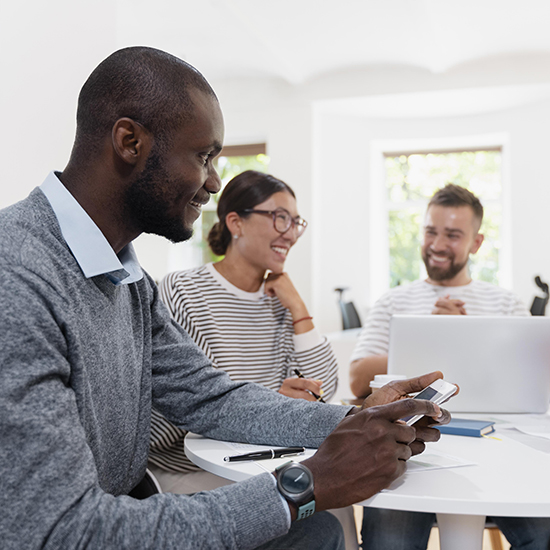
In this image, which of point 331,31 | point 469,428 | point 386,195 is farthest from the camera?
point 386,195

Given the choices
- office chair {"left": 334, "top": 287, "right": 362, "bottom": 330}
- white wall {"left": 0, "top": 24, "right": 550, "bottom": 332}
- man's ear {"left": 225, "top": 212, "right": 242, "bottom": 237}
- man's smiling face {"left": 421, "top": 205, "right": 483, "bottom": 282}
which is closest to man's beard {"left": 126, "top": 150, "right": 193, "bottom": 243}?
man's ear {"left": 225, "top": 212, "right": 242, "bottom": 237}

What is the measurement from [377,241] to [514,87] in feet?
6.14

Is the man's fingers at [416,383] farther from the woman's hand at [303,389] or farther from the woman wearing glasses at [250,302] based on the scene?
the woman wearing glasses at [250,302]

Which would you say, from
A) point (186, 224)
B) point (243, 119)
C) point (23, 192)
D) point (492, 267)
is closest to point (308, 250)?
point (243, 119)

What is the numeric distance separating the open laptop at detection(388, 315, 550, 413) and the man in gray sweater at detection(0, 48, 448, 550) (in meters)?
0.30

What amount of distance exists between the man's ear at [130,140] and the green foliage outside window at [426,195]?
16.3 ft

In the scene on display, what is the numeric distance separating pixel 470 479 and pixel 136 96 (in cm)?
84

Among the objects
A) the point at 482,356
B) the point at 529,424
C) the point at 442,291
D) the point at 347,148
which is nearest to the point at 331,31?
the point at 347,148

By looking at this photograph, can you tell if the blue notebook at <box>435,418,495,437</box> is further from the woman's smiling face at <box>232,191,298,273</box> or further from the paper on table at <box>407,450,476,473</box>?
the woman's smiling face at <box>232,191,298,273</box>

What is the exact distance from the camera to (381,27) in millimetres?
4355

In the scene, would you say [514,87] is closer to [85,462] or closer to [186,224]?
[186,224]

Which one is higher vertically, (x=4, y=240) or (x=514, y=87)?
(x=514, y=87)

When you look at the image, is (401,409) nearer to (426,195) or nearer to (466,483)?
Answer: (466,483)

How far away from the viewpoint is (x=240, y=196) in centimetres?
206
